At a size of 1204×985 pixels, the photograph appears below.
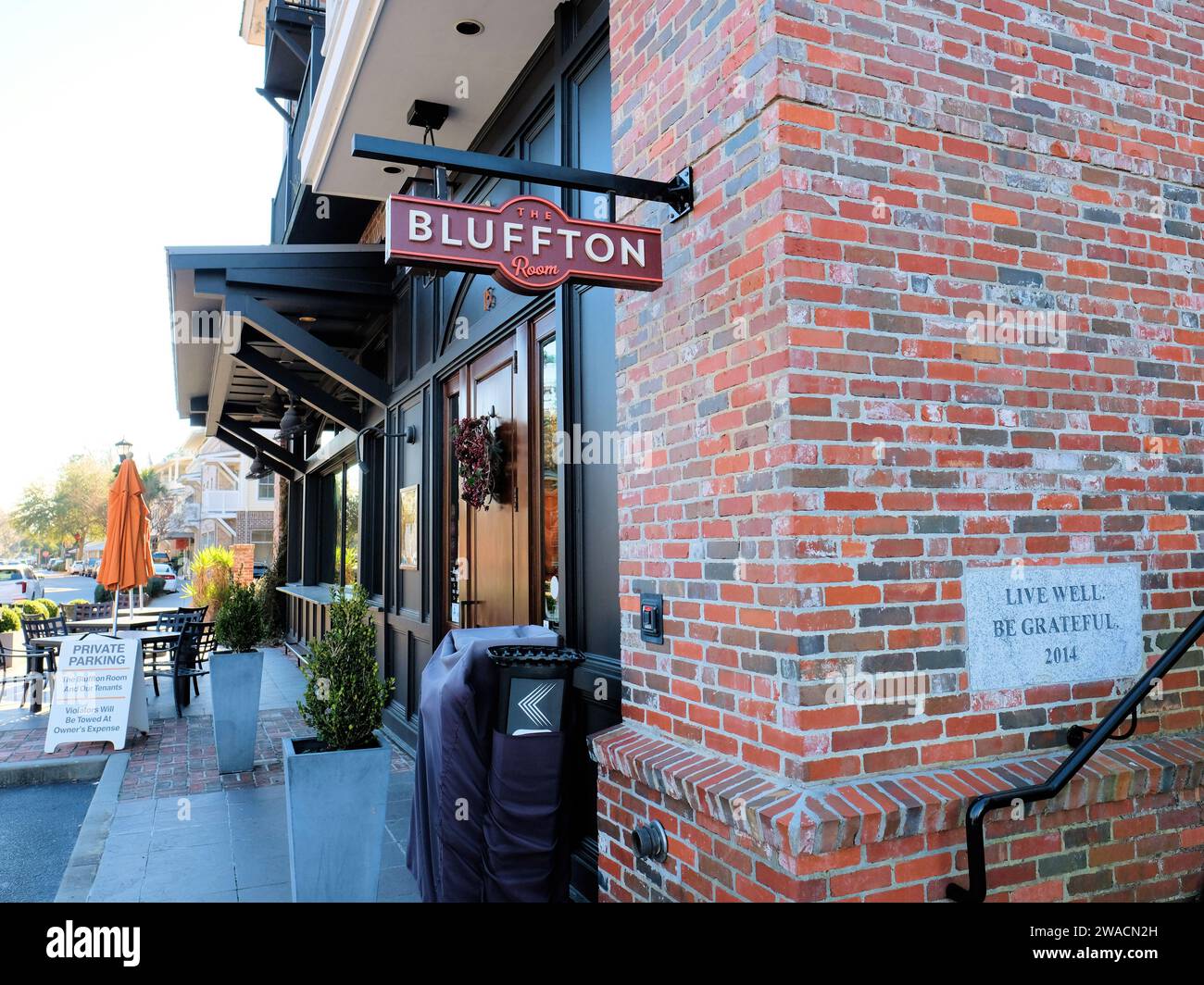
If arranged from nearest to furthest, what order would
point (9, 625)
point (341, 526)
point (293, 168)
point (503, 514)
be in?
point (503, 514) < point (293, 168) < point (341, 526) < point (9, 625)

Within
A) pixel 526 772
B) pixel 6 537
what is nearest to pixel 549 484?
pixel 526 772

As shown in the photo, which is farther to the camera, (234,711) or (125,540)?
(125,540)

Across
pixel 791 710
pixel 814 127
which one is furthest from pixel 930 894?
pixel 814 127

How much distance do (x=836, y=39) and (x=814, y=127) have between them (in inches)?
13.3

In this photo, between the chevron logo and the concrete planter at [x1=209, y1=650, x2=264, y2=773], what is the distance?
4.20 metres

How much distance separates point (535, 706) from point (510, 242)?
1904 millimetres

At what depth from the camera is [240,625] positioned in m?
7.43

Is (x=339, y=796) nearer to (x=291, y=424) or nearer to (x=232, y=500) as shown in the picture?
(x=291, y=424)

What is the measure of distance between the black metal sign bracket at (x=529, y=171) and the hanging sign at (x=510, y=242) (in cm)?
13

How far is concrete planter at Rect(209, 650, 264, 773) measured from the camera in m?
6.84

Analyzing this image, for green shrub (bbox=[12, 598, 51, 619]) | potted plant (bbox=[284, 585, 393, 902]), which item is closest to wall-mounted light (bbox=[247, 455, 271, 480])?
green shrub (bbox=[12, 598, 51, 619])

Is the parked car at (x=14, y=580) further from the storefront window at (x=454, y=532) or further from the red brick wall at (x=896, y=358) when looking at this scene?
the red brick wall at (x=896, y=358)

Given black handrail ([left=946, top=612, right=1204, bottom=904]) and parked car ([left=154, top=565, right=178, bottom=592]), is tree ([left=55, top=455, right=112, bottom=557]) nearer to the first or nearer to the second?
parked car ([left=154, top=565, right=178, bottom=592])

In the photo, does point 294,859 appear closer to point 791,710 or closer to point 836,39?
point 791,710
